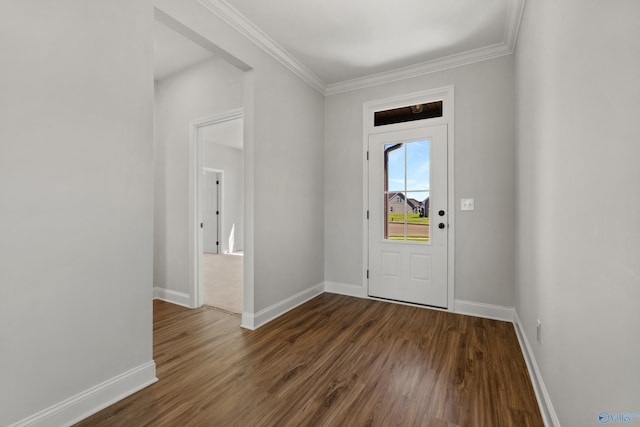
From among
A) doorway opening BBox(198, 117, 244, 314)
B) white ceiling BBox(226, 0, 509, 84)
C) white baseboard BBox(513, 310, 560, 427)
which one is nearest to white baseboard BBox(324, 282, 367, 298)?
white baseboard BBox(513, 310, 560, 427)

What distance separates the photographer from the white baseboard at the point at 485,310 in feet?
9.66

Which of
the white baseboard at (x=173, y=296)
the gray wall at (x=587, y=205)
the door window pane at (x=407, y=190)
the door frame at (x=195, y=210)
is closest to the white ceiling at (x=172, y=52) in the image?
the door frame at (x=195, y=210)

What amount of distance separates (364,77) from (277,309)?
2.90 m

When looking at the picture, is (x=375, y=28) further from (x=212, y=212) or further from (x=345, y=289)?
(x=212, y=212)

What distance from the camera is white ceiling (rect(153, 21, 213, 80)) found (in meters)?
2.90

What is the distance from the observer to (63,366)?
4.97 feet

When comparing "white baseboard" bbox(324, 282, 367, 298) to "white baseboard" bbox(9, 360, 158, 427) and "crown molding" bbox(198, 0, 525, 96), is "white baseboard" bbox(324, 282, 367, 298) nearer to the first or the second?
"white baseboard" bbox(9, 360, 158, 427)

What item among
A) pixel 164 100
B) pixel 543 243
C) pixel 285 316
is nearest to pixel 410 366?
pixel 543 243

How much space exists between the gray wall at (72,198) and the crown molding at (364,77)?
806mm

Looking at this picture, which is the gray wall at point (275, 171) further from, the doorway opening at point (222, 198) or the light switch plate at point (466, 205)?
the doorway opening at point (222, 198)

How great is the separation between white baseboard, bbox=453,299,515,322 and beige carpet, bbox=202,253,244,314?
7.78 feet

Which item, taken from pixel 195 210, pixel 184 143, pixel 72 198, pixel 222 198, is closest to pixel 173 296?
pixel 195 210

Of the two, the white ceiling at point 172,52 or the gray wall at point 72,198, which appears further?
the white ceiling at point 172,52

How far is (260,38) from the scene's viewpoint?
279 centimetres
